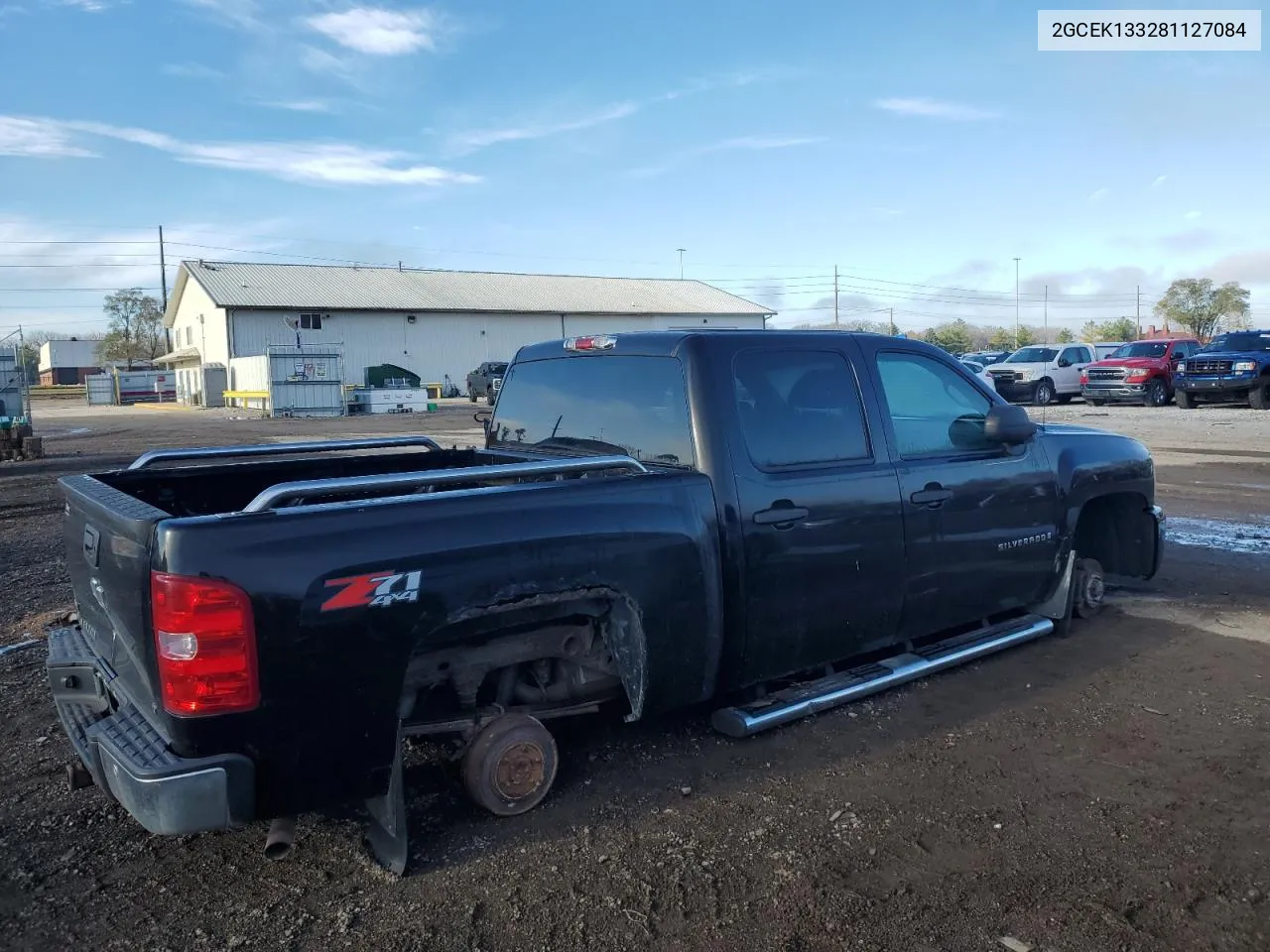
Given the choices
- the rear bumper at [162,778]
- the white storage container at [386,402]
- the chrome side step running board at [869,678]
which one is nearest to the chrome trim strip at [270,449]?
the rear bumper at [162,778]

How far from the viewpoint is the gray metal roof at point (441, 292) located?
52.0 meters

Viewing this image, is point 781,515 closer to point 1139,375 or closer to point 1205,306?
point 1139,375

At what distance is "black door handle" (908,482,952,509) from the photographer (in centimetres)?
463

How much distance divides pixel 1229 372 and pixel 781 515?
996 inches

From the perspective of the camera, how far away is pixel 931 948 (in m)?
2.86

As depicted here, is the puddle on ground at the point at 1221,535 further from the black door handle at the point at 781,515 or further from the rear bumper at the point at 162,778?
the rear bumper at the point at 162,778

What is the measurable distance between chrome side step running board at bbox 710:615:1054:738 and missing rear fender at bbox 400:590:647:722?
0.58 metres

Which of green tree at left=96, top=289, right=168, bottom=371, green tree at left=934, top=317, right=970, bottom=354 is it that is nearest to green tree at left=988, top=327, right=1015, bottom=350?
Result: green tree at left=934, top=317, right=970, bottom=354

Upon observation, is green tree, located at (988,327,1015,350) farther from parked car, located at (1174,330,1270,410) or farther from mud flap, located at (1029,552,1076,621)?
mud flap, located at (1029,552,1076,621)

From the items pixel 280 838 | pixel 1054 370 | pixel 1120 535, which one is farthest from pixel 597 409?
pixel 1054 370

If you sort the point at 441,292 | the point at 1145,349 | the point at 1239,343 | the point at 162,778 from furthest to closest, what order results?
1. the point at 441,292
2. the point at 1145,349
3. the point at 1239,343
4. the point at 162,778

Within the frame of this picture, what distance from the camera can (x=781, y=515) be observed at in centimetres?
414

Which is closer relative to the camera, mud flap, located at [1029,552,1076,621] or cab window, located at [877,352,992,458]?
cab window, located at [877,352,992,458]

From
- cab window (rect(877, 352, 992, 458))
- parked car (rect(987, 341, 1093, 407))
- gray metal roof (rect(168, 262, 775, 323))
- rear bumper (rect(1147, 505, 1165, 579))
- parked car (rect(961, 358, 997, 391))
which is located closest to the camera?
cab window (rect(877, 352, 992, 458))
